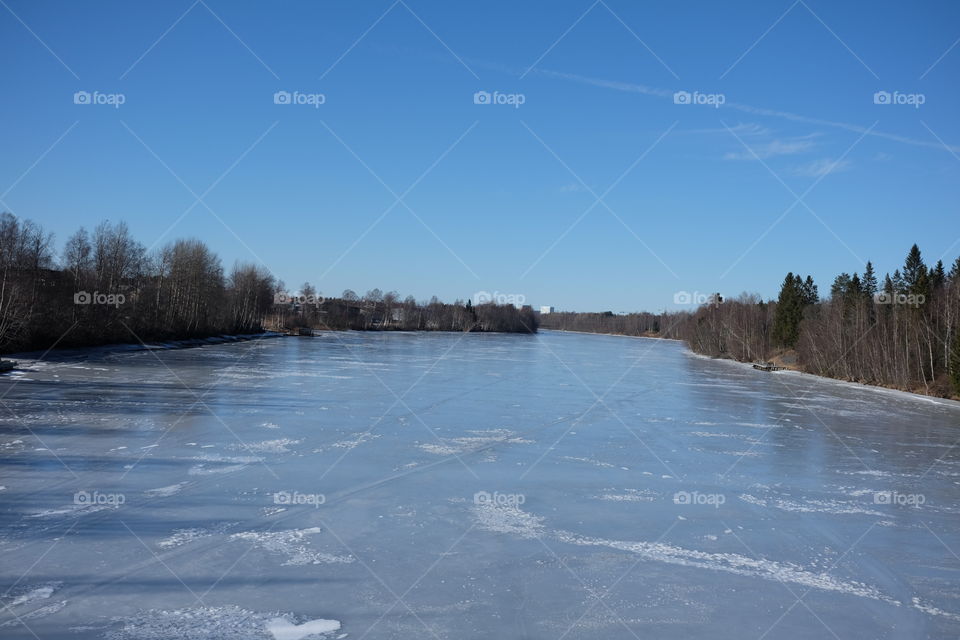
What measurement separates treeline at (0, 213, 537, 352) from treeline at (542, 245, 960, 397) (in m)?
41.3

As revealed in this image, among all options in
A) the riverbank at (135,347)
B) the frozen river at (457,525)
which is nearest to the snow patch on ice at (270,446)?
the frozen river at (457,525)

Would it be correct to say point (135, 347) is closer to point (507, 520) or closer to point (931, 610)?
point (507, 520)

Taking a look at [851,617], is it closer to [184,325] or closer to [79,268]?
[79,268]

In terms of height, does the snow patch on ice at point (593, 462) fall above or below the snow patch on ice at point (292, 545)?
below

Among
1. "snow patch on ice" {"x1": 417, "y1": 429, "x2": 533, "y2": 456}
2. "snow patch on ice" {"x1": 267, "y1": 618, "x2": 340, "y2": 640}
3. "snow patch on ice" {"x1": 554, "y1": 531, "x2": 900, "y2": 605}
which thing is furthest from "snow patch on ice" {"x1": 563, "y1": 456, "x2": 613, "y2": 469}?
"snow patch on ice" {"x1": 267, "y1": 618, "x2": 340, "y2": 640}

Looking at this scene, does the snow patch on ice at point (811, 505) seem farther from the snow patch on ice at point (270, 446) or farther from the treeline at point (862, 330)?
the treeline at point (862, 330)

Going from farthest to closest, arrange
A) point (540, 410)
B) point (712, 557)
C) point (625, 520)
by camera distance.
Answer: point (540, 410) → point (625, 520) → point (712, 557)

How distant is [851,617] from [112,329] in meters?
41.1

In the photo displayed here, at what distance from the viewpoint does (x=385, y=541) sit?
250 inches

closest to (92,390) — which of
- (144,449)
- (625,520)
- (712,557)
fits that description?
(144,449)

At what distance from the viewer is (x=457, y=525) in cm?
696

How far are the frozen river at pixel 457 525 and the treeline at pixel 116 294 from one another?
16.5 m

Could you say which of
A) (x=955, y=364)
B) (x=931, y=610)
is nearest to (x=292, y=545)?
(x=931, y=610)

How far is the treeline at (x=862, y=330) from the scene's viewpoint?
100ft
